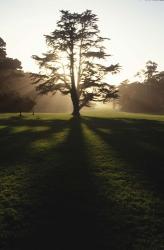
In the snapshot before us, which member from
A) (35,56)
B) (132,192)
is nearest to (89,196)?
(132,192)

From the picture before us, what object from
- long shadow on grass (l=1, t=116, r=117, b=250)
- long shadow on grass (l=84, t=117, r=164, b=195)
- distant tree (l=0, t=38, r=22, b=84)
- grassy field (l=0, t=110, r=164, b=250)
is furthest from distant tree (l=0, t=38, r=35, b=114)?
long shadow on grass (l=1, t=116, r=117, b=250)

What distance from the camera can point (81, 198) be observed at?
27.3 ft

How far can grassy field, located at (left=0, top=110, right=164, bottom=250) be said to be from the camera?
246 inches

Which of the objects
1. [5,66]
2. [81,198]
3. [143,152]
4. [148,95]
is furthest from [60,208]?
[148,95]

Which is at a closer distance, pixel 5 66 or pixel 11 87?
pixel 5 66

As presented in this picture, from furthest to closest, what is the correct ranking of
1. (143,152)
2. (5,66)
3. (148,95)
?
(148,95), (5,66), (143,152)

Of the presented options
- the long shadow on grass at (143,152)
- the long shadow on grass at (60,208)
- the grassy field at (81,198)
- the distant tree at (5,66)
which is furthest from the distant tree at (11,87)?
the long shadow on grass at (60,208)

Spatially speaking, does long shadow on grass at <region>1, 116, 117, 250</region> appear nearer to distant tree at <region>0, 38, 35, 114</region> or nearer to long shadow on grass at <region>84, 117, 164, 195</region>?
long shadow on grass at <region>84, 117, 164, 195</region>

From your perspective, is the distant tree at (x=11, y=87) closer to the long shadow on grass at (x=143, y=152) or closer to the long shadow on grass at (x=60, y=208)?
the long shadow on grass at (x=143, y=152)

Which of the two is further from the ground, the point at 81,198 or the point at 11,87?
the point at 11,87

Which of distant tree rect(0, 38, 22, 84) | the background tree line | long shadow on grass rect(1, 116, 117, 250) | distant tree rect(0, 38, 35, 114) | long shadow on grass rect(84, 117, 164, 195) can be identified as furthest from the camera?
the background tree line

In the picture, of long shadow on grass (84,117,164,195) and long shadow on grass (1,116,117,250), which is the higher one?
long shadow on grass (84,117,164,195)

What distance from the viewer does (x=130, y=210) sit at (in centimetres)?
755

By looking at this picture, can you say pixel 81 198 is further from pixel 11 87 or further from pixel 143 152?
pixel 11 87
